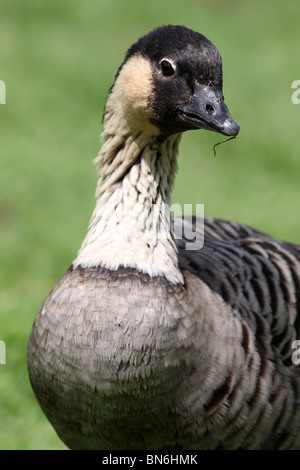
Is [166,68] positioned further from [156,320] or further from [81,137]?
[81,137]

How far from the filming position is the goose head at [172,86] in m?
3.55

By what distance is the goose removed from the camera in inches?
140

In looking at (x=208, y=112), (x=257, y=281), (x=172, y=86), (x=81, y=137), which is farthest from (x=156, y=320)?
(x=81, y=137)

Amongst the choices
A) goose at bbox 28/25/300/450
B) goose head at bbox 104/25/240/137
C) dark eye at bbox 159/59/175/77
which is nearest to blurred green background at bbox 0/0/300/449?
goose at bbox 28/25/300/450

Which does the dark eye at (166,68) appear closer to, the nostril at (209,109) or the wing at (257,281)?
the nostril at (209,109)

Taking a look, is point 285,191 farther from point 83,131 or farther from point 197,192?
point 83,131

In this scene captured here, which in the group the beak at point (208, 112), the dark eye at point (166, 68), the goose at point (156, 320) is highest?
the dark eye at point (166, 68)

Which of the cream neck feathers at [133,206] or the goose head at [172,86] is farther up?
the goose head at [172,86]

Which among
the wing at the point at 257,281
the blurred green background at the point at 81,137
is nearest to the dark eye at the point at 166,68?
the wing at the point at 257,281

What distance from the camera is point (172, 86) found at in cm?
367

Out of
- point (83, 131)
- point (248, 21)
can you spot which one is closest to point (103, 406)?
point (83, 131)

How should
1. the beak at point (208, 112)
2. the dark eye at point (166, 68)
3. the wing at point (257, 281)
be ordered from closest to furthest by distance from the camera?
the beak at point (208, 112) < the dark eye at point (166, 68) < the wing at point (257, 281)

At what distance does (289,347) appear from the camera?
4.09 meters

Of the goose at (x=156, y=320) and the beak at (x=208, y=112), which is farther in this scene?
the goose at (x=156, y=320)
